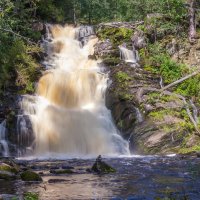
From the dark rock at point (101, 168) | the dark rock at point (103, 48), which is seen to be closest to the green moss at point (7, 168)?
the dark rock at point (101, 168)

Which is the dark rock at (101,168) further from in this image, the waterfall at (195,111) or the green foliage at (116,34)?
the green foliage at (116,34)

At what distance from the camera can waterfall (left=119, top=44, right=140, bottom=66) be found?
117 ft

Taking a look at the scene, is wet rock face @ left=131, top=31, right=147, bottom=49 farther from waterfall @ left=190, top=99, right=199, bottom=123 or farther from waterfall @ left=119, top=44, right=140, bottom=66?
waterfall @ left=190, top=99, right=199, bottom=123

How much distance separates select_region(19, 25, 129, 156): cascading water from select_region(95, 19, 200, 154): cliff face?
37.7 inches

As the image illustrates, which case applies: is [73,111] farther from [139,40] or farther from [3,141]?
[139,40]

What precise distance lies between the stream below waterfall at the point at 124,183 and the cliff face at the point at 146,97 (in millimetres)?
4754

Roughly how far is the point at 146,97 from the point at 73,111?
16.7 feet

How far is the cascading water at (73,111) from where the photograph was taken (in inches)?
1048

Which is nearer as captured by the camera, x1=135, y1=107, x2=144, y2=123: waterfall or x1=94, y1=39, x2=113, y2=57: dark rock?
x1=135, y1=107, x2=144, y2=123: waterfall

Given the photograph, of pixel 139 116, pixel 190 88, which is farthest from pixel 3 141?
pixel 190 88

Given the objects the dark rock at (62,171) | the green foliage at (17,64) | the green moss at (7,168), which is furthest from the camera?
the green foliage at (17,64)

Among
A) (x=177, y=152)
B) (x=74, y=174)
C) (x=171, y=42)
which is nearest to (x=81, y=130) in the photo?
(x=177, y=152)

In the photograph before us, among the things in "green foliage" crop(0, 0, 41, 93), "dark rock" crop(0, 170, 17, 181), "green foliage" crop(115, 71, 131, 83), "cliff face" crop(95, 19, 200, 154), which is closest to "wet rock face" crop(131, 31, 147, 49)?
"cliff face" crop(95, 19, 200, 154)

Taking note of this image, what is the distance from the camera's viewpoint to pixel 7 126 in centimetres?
2636
